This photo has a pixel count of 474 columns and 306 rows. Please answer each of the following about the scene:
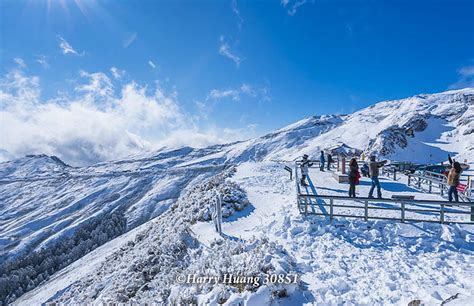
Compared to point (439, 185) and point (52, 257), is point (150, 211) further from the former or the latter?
point (439, 185)

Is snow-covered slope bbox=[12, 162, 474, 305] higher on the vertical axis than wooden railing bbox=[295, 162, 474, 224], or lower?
lower

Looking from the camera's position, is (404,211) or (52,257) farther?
(52,257)

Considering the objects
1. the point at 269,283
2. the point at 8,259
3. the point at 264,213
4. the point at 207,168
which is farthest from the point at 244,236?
the point at 207,168

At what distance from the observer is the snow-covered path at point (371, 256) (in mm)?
5789

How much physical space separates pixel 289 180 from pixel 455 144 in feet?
213

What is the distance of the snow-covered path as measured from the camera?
Answer: 579 centimetres

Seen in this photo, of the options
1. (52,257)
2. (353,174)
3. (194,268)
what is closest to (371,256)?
(194,268)

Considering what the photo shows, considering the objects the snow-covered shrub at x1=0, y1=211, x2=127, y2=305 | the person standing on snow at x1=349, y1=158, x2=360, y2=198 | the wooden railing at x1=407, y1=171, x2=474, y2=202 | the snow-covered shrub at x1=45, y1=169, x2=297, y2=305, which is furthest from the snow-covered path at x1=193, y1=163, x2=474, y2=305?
the snow-covered shrub at x1=0, y1=211, x2=127, y2=305

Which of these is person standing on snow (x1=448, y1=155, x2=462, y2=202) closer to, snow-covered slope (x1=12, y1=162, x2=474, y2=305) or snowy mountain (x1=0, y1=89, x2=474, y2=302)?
snow-covered slope (x1=12, y1=162, x2=474, y2=305)

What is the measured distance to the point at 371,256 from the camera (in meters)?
7.52

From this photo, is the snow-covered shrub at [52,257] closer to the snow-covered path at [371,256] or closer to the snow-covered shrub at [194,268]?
the snow-covered shrub at [194,268]

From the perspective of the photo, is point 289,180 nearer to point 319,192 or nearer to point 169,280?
point 319,192

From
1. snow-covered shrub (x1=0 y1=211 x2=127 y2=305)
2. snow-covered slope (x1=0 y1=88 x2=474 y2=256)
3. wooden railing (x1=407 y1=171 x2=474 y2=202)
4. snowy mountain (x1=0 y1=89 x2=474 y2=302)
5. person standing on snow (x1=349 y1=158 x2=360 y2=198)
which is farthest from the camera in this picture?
snow-covered slope (x1=0 y1=88 x2=474 y2=256)

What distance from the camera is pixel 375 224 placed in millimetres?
9477
